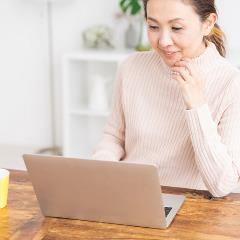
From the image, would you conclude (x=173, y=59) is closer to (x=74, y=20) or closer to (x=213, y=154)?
(x=213, y=154)

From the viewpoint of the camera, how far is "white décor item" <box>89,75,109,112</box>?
373 centimetres

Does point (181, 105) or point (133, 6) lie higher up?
point (133, 6)

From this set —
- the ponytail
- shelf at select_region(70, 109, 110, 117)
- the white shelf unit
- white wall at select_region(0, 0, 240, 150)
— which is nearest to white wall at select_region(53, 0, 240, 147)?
white wall at select_region(0, 0, 240, 150)

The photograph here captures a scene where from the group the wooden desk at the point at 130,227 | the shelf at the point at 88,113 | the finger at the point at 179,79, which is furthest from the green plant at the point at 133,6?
the wooden desk at the point at 130,227

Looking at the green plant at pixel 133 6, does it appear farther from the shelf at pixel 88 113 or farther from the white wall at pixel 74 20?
the shelf at pixel 88 113

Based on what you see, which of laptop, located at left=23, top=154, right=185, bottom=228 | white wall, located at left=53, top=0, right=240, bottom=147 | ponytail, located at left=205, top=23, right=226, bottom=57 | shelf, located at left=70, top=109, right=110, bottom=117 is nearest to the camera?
laptop, located at left=23, top=154, right=185, bottom=228

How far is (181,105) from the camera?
1.74 meters

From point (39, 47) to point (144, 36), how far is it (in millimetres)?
782

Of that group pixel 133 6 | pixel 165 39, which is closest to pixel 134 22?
pixel 133 6

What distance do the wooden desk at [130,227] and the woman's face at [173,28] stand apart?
1.42ft

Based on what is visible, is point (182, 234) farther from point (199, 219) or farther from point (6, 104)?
point (6, 104)

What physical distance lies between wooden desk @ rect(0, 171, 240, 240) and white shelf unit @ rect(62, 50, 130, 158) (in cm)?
226

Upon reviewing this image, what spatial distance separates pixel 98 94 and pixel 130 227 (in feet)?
8.09

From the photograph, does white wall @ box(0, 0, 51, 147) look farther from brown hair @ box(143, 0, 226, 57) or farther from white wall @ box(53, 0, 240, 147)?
brown hair @ box(143, 0, 226, 57)
